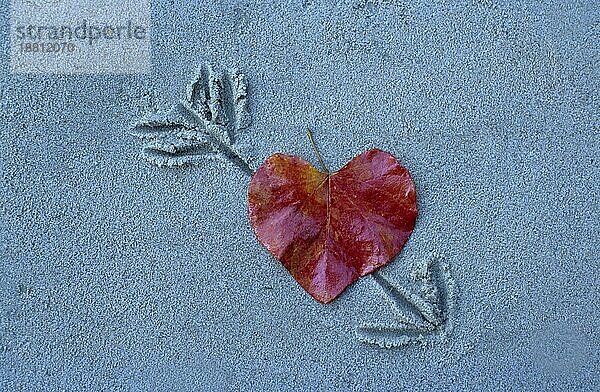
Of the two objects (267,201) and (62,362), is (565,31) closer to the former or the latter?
(267,201)

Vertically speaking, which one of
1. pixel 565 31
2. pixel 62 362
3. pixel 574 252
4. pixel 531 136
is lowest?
pixel 62 362

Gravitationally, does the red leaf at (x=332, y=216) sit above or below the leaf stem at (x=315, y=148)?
below

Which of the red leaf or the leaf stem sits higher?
the leaf stem

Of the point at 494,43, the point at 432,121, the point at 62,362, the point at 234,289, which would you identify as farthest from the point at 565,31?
the point at 62,362
